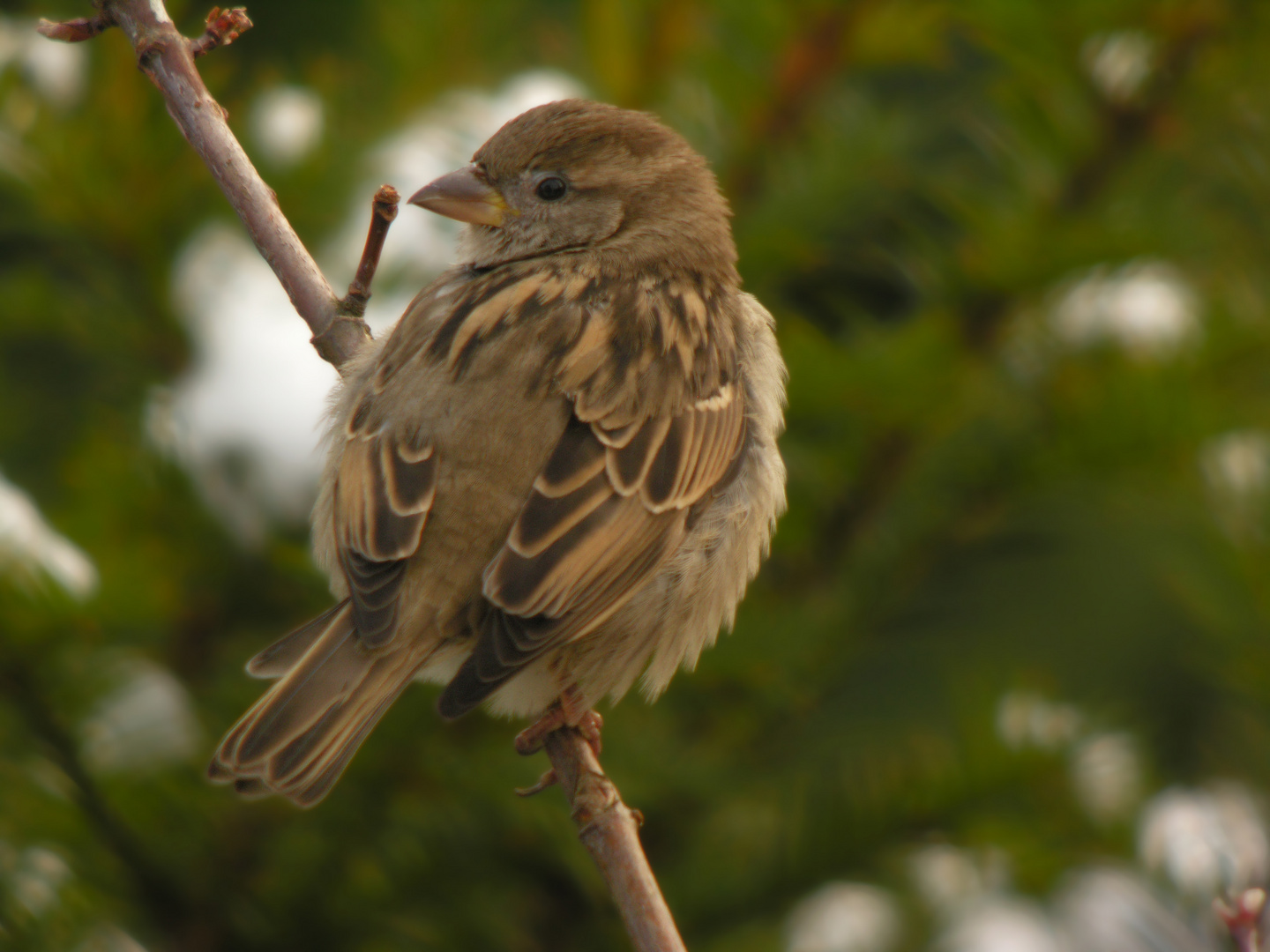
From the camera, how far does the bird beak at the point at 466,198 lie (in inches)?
105

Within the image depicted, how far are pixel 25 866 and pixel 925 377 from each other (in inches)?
63.7

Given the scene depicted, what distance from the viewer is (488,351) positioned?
93.9 inches

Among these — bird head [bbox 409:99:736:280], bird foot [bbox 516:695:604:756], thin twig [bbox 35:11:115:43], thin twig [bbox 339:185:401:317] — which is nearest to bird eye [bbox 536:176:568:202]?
bird head [bbox 409:99:736:280]

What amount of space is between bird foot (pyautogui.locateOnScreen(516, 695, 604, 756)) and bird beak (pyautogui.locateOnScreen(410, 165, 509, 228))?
1.00 m

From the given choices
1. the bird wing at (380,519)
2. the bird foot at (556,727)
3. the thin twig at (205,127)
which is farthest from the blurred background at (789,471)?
the thin twig at (205,127)

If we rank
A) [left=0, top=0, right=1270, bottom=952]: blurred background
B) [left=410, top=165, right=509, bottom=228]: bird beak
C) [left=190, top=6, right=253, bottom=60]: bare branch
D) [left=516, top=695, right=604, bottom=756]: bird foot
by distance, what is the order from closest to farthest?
[left=190, top=6, right=253, bottom=60]: bare branch → [left=0, top=0, right=1270, bottom=952]: blurred background → [left=516, top=695, right=604, bottom=756]: bird foot → [left=410, top=165, right=509, bottom=228]: bird beak

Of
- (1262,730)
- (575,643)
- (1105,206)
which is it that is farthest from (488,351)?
(1262,730)

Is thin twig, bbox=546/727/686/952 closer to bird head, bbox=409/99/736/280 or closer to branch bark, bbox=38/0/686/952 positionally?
branch bark, bbox=38/0/686/952

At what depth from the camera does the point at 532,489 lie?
2.27 metres

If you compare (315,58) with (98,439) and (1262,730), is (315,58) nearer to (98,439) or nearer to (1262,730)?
(98,439)

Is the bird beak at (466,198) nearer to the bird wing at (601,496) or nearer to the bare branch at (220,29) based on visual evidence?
the bird wing at (601,496)

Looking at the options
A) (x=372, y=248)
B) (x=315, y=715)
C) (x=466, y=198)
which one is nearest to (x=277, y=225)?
(x=372, y=248)

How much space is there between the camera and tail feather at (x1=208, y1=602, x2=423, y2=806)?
193cm

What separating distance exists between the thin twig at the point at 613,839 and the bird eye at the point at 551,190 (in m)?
1.14
